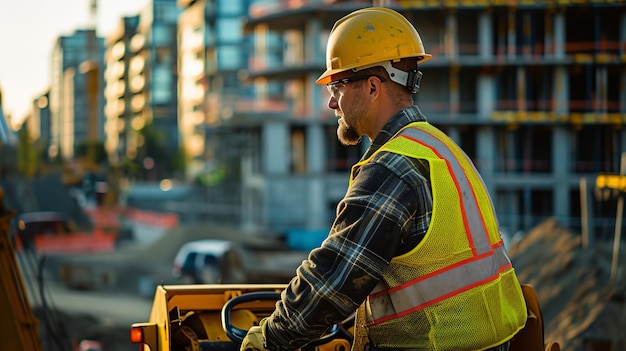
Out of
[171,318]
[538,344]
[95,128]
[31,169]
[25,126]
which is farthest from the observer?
[95,128]

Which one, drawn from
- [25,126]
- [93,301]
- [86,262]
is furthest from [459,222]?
[25,126]

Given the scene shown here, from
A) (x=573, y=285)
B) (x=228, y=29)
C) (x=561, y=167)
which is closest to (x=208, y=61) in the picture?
(x=228, y=29)

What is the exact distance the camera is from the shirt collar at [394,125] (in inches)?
107

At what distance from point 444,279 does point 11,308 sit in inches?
114

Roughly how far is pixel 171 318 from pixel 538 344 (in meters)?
1.48

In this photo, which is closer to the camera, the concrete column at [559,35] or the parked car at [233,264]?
the parked car at [233,264]

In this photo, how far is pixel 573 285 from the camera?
13992mm

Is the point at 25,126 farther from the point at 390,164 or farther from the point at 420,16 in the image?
the point at 390,164

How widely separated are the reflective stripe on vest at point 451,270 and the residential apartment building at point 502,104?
36.6 m

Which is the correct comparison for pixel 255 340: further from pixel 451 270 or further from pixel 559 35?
pixel 559 35

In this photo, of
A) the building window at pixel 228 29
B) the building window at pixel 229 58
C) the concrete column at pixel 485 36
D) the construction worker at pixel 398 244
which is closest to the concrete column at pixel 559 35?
the concrete column at pixel 485 36

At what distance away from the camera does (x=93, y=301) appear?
69.7 ft

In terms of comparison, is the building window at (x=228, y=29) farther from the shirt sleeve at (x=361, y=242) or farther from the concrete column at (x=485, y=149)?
the shirt sleeve at (x=361, y=242)

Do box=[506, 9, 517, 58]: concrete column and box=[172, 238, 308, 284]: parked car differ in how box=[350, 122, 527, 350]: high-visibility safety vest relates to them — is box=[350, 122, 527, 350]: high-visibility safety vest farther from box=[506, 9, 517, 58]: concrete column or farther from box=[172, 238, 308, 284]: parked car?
box=[506, 9, 517, 58]: concrete column
